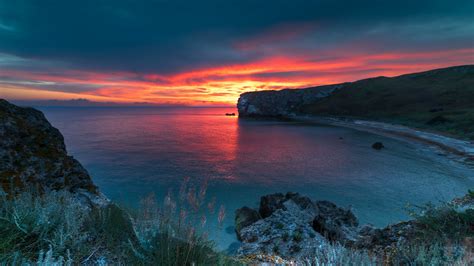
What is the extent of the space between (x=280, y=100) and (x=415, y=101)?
76.4 meters

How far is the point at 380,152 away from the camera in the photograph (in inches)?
1409

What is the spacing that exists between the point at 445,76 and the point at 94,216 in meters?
182

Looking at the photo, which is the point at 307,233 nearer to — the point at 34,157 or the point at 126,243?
the point at 126,243

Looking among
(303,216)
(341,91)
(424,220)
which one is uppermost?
(341,91)

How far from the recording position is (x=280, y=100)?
155375 mm

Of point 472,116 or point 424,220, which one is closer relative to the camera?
point 424,220

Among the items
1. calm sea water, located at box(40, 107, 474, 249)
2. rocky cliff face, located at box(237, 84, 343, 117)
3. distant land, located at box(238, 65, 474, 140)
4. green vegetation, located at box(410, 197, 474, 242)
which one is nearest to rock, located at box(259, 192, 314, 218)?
calm sea water, located at box(40, 107, 474, 249)

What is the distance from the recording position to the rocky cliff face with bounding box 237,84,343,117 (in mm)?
152250

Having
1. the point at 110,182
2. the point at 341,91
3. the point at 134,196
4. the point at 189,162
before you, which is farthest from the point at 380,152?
the point at 341,91

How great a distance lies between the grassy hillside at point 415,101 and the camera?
60.0 meters

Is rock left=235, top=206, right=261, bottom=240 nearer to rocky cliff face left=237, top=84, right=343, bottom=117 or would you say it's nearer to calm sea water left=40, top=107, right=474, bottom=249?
calm sea water left=40, top=107, right=474, bottom=249

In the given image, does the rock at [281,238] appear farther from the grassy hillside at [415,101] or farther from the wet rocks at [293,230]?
the grassy hillside at [415,101]

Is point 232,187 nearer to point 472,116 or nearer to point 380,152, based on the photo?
point 380,152

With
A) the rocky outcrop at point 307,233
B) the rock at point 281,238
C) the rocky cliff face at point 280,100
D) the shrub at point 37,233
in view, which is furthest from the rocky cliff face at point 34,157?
the rocky cliff face at point 280,100
